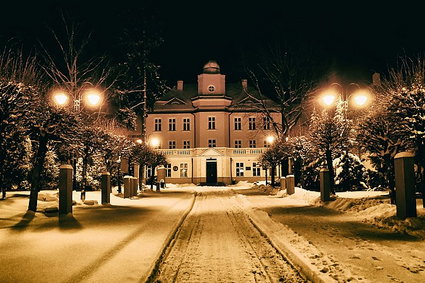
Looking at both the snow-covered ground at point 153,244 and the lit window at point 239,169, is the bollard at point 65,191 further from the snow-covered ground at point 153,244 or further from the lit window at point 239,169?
the lit window at point 239,169

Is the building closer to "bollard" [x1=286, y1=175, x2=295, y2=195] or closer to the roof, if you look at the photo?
the roof

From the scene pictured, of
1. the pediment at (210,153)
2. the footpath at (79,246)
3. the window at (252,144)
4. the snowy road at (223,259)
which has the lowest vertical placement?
the snowy road at (223,259)

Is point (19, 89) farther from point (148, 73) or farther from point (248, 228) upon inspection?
point (148, 73)

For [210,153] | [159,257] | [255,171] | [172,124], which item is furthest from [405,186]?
[172,124]

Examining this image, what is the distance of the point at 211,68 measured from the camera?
61.3 metres

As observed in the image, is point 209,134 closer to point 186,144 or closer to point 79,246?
point 186,144

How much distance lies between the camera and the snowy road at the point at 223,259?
6559mm

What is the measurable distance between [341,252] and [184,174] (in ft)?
172

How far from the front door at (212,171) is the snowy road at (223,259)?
47286 millimetres

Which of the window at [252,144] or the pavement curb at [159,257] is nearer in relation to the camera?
the pavement curb at [159,257]

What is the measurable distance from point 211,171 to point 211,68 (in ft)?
52.9

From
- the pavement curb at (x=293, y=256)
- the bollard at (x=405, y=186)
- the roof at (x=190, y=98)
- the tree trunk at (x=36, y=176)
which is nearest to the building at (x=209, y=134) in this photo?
the roof at (x=190, y=98)

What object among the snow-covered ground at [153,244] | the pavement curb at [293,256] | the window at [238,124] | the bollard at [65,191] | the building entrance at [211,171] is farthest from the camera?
the window at [238,124]

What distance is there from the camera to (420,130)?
1399 centimetres
